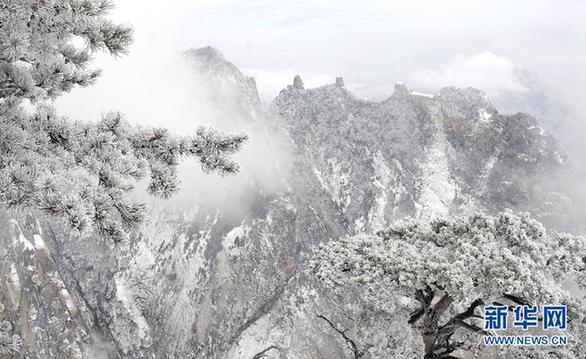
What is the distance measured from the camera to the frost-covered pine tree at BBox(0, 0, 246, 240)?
242 inches

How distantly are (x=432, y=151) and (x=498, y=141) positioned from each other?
15694 millimetres

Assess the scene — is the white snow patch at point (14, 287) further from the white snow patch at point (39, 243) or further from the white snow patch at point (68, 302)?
the white snow patch at point (68, 302)

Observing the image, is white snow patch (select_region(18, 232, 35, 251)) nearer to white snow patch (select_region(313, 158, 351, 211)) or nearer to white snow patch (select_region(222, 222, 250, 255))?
white snow patch (select_region(222, 222, 250, 255))

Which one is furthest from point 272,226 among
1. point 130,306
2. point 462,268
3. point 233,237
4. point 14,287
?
point 462,268

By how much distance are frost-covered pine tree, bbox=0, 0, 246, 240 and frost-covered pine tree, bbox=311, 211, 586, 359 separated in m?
7.64

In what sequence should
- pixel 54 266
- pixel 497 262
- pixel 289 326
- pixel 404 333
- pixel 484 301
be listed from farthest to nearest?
pixel 54 266
pixel 289 326
pixel 404 333
pixel 484 301
pixel 497 262

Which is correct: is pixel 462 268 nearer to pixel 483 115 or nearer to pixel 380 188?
pixel 380 188

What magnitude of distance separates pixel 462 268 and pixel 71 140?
1024 cm

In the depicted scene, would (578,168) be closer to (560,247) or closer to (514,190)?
(514,190)

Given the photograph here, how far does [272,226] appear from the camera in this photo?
311 ft

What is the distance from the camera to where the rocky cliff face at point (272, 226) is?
8275 cm

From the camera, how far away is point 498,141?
111 m

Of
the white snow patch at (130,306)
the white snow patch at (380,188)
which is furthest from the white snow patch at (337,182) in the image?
the white snow patch at (130,306)

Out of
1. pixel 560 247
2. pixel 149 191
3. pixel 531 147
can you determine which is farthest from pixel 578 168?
pixel 149 191
